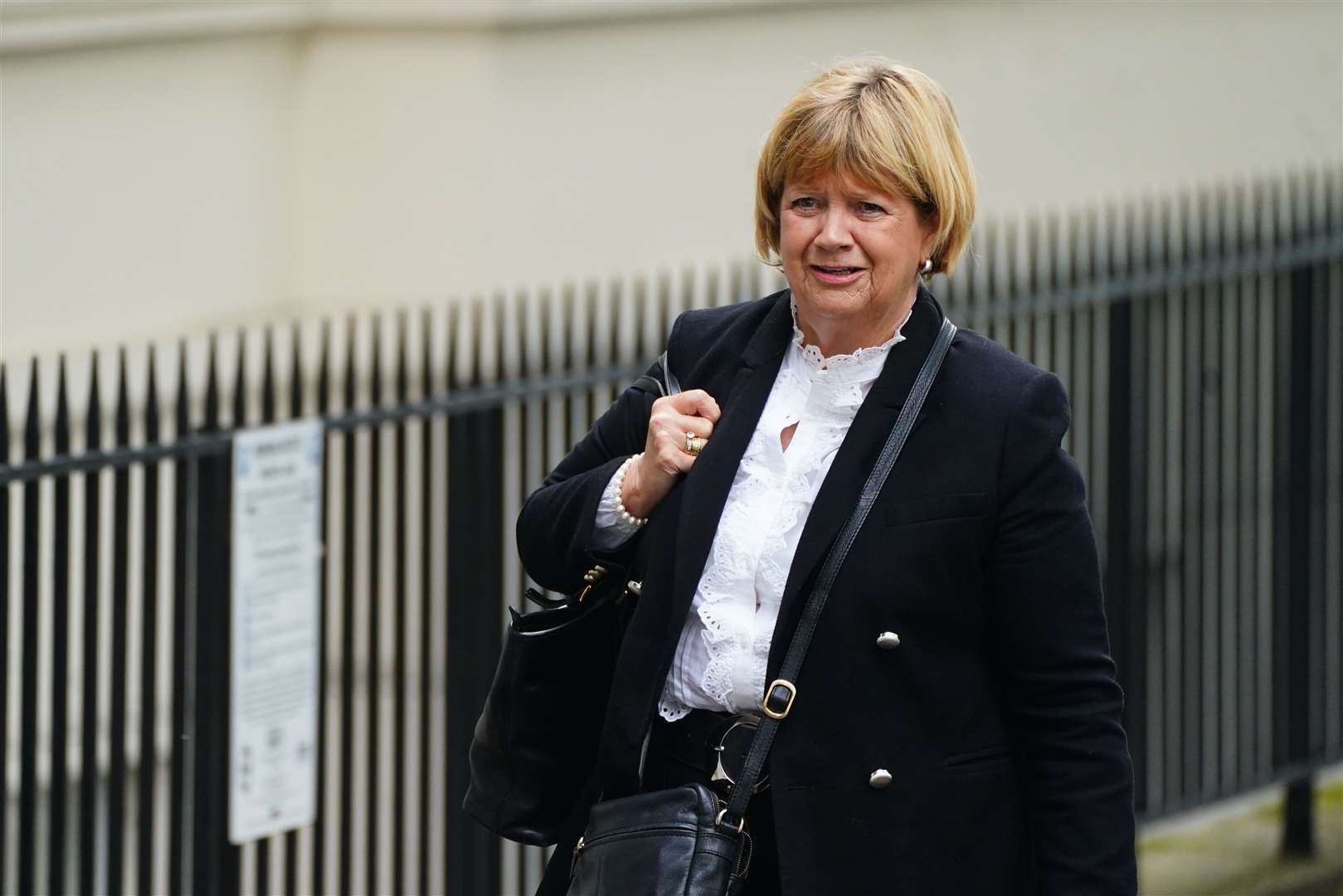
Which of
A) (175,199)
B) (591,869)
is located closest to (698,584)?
(591,869)

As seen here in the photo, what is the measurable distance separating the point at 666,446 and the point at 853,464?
0.25 metres

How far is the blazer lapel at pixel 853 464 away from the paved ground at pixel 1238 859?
3841mm

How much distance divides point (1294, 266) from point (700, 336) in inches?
155

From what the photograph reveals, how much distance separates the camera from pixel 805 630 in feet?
Answer: 8.72

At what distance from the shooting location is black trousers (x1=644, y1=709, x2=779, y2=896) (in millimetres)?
2746

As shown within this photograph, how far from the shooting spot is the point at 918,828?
2730mm

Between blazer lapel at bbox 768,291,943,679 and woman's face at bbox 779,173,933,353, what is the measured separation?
6 cm

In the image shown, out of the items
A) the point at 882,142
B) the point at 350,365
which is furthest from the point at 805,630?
the point at 350,365

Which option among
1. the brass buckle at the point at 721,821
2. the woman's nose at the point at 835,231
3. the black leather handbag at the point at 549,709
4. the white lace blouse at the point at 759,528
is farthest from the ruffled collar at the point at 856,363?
the brass buckle at the point at 721,821

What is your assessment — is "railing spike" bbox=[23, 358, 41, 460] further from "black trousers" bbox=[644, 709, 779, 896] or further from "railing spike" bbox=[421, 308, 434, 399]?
"black trousers" bbox=[644, 709, 779, 896]

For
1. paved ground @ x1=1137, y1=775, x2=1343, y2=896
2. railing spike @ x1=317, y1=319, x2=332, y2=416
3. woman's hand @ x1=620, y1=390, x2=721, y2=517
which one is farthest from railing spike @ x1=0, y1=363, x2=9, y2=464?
paved ground @ x1=1137, y1=775, x2=1343, y2=896

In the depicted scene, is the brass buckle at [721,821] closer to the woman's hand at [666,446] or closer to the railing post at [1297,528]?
the woman's hand at [666,446]

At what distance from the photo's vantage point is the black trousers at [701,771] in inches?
108

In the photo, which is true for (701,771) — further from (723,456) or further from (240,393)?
(240,393)
